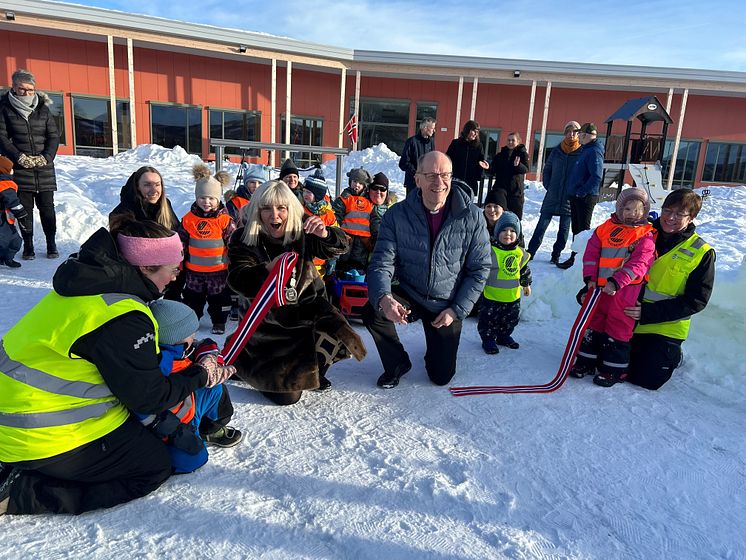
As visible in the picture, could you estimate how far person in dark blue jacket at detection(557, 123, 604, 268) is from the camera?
645 cm

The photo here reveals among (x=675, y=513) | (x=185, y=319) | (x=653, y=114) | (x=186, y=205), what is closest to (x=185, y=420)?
(x=185, y=319)

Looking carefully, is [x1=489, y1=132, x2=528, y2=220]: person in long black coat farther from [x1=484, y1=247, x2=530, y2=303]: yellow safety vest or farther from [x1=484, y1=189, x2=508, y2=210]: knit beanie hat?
[x1=484, y1=247, x2=530, y2=303]: yellow safety vest

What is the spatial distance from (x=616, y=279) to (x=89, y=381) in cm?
310

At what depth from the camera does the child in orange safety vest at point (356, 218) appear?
534 centimetres

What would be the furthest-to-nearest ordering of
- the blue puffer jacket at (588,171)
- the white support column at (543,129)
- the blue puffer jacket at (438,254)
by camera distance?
the white support column at (543,129) → the blue puffer jacket at (588,171) → the blue puffer jacket at (438,254)

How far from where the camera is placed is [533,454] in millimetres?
2592

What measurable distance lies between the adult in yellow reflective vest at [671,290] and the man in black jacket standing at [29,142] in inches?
249

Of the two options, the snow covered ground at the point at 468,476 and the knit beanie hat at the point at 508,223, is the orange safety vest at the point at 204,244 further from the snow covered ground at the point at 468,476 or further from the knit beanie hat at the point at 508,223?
the knit beanie hat at the point at 508,223

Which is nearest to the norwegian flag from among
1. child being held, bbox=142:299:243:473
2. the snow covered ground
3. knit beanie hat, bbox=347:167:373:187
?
knit beanie hat, bbox=347:167:373:187

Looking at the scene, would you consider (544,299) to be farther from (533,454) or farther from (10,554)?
(10,554)

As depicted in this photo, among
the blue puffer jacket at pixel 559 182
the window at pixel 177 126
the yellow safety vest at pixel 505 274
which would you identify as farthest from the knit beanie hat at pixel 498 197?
the window at pixel 177 126

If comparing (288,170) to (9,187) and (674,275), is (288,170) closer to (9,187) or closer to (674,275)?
(9,187)

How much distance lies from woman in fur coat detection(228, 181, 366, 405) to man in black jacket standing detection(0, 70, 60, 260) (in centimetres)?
410

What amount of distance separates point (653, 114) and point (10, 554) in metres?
15.8
